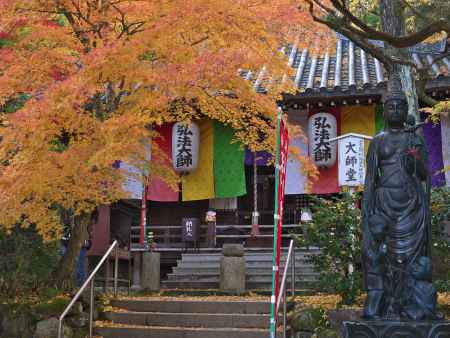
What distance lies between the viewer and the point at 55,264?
39.8 ft

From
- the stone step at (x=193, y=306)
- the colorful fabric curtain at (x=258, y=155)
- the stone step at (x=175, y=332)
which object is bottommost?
the stone step at (x=175, y=332)

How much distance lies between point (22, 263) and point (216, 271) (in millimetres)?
5975

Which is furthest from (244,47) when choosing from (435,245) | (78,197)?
(435,245)

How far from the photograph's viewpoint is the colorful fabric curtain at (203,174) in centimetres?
1858

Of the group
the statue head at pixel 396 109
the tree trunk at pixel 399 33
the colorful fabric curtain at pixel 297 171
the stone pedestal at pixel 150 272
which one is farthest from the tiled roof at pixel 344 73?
the statue head at pixel 396 109

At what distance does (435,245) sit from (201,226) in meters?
9.13

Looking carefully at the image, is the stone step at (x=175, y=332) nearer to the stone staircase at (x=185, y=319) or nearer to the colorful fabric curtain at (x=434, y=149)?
the stone staircase at (x=185, y=319)

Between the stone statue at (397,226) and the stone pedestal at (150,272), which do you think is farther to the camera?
the stone pedestal at (150,272)

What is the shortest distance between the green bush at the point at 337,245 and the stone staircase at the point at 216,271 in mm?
3802

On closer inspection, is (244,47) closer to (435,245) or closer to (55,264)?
(435,245)

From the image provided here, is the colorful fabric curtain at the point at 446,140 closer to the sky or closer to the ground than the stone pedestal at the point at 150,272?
closer to the sky

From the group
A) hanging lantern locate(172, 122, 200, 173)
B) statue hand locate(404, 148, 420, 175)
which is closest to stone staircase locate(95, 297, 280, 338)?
statue hand locate(404, 148, 420, 175)

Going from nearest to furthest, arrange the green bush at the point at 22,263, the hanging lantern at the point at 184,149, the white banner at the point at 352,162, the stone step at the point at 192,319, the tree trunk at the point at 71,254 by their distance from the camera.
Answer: the stone step at the point at 192,319 → the green bush at the point at 22,263 → the tree trunk at the point at 71,254 → the white banner at the point at 352,162 → the hanging lantern at the point at 184,149

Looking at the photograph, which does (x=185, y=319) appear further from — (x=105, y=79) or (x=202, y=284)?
(x=105, y=79)
